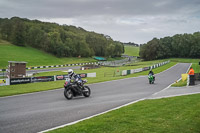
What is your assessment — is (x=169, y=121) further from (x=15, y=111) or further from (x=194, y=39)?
(x=194, y=39)

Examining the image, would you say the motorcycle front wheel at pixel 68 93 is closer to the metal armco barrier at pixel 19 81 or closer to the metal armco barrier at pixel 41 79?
the metal armco barrier at pixel 19 81

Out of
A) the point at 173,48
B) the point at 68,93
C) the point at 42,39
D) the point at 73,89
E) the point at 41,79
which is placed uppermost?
the point at 42,39

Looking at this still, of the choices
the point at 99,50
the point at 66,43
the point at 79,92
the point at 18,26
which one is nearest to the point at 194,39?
the point at 99,50

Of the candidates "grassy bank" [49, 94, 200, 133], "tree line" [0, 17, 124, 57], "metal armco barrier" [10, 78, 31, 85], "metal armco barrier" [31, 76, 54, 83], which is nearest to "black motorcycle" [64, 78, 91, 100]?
"grassy bank" [49, 94, 200, 133]

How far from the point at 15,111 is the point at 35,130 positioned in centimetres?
369

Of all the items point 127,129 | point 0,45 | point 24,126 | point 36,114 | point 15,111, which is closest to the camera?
point 127,129

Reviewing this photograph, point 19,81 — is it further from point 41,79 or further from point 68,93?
point 68,93

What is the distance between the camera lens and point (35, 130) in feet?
23.5

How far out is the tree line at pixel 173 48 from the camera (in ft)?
367

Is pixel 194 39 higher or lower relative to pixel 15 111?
higher

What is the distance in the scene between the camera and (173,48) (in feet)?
393

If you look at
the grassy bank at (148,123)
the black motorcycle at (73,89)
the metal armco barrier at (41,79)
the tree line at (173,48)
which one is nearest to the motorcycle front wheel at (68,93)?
the black motorcycle at (73,89)

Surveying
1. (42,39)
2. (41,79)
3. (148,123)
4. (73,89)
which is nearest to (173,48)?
(42,39)

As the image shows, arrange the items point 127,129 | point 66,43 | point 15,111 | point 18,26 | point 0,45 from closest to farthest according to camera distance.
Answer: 1. point 127,129
2. point 15,111
3. point 0,45
4. point 18,26
5. point 66,43
